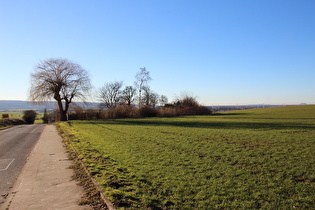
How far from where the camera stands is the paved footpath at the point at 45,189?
190 inches

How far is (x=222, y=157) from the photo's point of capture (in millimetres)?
8930

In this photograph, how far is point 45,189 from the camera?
577 centimetres

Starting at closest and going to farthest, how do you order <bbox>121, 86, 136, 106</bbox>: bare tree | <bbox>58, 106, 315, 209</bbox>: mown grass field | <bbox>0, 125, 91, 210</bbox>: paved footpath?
<bbox>58, 106, 315, 209</bbox>: mown grass field, <bbox>0, 125, 91, 210</bbox>: paved footpath, <bbox>121, 86, 136, 106</bbox>: bare tree

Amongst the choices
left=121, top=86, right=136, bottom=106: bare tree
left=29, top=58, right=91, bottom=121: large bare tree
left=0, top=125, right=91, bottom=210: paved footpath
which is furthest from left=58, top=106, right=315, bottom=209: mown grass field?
left=121, top=86, right=136, bottom=106: bare tree

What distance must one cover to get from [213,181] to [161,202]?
6.23ft

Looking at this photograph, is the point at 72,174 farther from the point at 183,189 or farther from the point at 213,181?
the point at 213,181

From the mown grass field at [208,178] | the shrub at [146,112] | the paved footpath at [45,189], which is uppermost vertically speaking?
the shrub at [146,112]

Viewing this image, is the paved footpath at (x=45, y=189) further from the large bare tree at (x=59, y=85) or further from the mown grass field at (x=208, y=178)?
the large bare tree at (x=59, y=85)

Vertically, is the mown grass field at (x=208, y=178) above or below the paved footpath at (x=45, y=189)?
above

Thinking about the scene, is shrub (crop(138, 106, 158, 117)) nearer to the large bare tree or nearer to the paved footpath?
the large bare tree

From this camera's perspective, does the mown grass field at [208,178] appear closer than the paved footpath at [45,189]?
Yes

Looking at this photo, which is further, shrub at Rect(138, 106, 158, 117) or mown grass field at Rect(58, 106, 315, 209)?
shrub at Rect(138, 106, 158, 117)

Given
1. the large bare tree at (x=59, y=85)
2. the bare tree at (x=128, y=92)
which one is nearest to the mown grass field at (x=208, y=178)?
the large bare tree at (x=59, y=85)

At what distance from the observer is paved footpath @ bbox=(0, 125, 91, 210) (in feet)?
15.8
